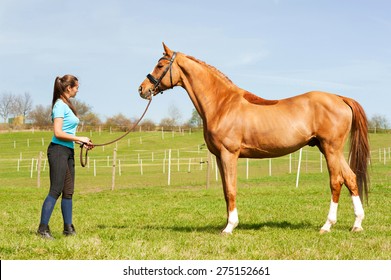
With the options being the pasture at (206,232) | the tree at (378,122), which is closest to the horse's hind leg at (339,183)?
the pasture at (206,232)

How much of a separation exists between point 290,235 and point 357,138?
2.10 meters

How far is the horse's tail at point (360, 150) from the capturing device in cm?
688

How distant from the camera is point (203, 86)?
6859mm

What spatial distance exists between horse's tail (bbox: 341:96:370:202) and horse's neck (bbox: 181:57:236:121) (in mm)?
2015

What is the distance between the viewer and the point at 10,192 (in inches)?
677

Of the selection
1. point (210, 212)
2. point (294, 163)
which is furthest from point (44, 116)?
point (210, 212)

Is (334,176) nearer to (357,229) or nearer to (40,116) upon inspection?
(357,229)

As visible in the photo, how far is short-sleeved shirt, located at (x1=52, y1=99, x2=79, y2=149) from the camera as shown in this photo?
234 inches

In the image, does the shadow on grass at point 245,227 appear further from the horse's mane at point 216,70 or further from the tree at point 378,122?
the tree at point 378,122

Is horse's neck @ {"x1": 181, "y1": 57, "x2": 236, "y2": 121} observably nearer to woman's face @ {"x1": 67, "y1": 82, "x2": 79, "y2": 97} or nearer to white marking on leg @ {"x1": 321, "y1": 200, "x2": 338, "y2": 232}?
woman's face @ {"x1": 67, "y1": 82, "x2": 79, "y2": 97}

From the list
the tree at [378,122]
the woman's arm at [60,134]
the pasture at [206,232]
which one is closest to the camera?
the pasture at [206,232]

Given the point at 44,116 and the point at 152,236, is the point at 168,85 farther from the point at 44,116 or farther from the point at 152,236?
the point at 44,116

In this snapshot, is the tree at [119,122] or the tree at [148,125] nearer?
the tree at [119,122]
